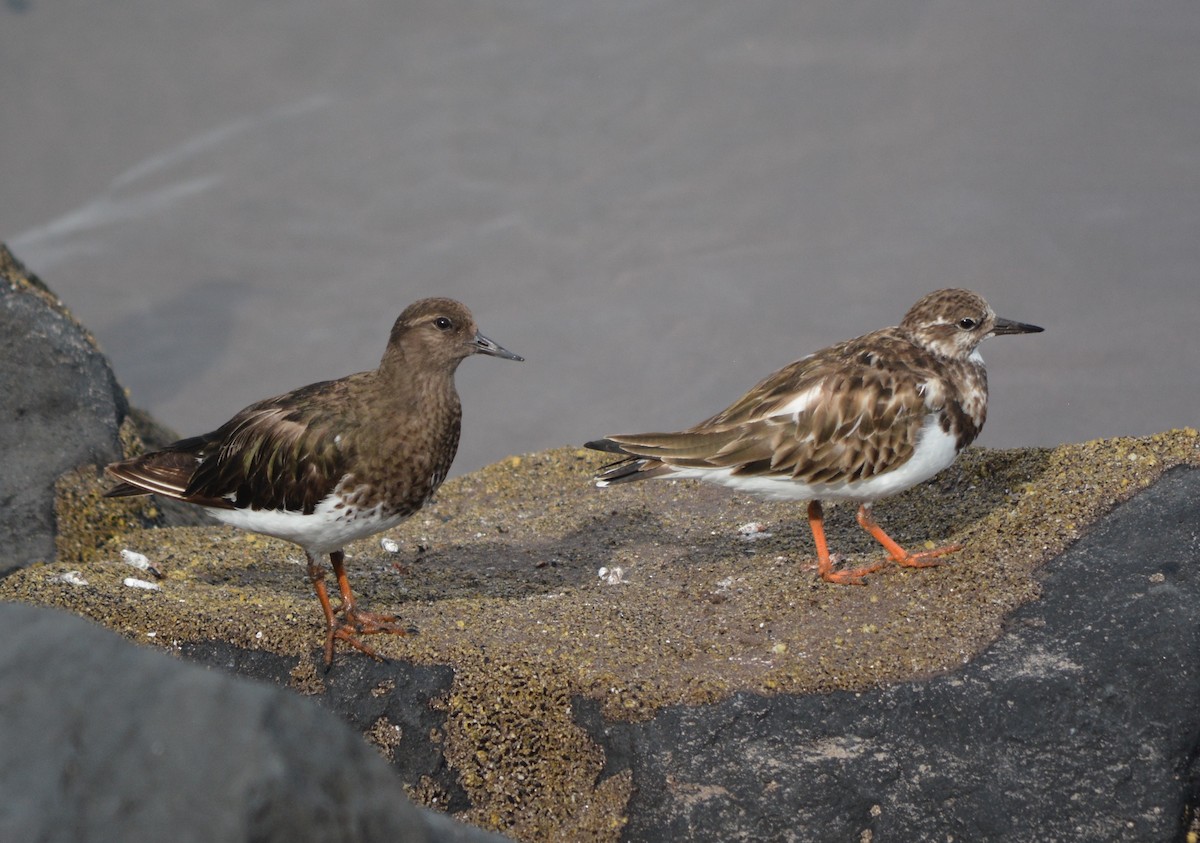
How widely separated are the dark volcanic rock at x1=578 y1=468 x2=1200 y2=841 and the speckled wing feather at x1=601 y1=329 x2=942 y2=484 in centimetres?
115

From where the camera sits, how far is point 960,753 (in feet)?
13.5

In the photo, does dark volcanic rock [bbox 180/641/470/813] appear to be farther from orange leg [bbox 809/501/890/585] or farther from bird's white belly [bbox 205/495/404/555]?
orange leg [bbox 809/501/890/585]

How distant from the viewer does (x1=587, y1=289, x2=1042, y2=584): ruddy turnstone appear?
5.18 m

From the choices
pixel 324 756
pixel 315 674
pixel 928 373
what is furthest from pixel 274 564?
pixel 324 756

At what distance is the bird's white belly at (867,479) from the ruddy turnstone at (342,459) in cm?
111

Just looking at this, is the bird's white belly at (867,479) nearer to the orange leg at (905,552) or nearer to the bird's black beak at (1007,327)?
the orange leg at (905,552)

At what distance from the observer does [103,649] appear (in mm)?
2721

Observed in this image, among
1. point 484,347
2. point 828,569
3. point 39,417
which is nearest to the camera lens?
point 828,569

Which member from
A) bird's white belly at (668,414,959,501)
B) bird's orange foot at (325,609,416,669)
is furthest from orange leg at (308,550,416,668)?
bird's white belly at (668,414,959,501)

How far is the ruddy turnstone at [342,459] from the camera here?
5035 mm

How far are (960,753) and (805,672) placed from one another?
0.58 meters

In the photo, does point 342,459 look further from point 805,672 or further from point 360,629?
point 805,672

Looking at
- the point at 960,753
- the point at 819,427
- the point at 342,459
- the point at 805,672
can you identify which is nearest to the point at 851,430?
the point at 819,427

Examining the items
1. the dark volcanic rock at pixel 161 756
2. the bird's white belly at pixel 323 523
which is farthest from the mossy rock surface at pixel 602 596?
the dark volcanic rock at pixel 161 756
